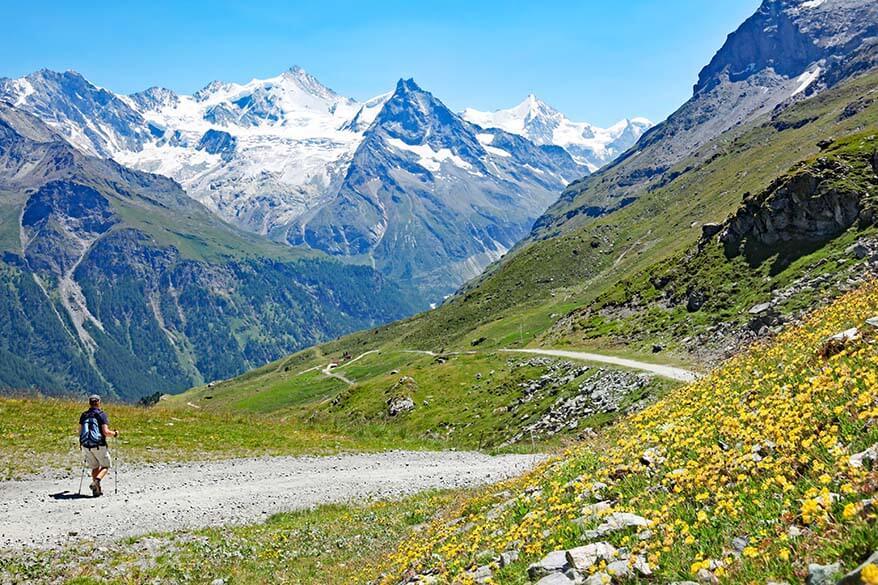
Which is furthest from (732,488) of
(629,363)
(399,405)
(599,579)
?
(399,405)

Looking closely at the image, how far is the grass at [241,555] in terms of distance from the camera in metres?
16.2

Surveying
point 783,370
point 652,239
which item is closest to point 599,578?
point 783,370

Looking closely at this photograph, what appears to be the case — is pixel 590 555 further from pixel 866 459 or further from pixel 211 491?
pixel 211 491

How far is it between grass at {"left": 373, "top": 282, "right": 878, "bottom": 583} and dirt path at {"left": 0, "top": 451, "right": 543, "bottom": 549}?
9.32 metres

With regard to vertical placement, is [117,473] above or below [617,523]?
above

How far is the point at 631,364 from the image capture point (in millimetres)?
52219

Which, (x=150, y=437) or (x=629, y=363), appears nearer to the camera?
(x=150, y=437)

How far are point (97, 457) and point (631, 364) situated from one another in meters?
41.8

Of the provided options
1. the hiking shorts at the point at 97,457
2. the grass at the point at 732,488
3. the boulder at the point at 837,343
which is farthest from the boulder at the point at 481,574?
the hiking shorts at the point at 97,457

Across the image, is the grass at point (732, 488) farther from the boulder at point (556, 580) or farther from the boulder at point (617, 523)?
the boulder at point (556, 580)

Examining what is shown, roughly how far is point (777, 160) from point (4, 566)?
226m

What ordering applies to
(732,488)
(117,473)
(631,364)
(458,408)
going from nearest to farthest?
Answer: (732,488) < (117,473) < (631,364) < (458,408)

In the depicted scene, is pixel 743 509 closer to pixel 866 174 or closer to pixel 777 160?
pixel 866 174

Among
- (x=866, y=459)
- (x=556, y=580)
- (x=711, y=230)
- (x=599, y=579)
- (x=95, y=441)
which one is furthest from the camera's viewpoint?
(x=711, y=230)
